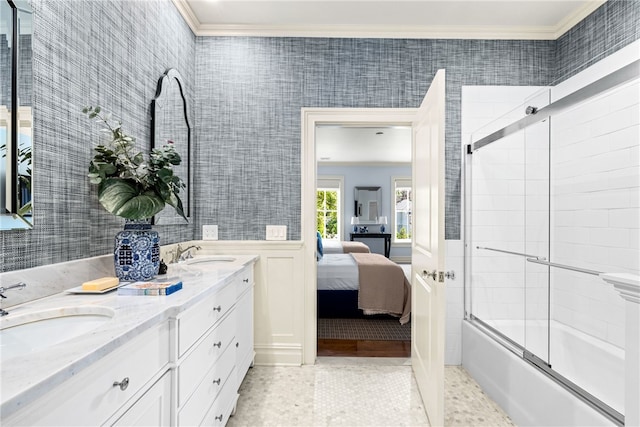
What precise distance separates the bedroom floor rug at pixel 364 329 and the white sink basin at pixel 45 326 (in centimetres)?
245

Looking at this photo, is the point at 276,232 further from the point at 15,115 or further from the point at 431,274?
the point at 15,115

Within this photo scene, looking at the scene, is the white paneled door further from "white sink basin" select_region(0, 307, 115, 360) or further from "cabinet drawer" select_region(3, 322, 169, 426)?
"white sink basin" select_region(0, 307, 115, 360)

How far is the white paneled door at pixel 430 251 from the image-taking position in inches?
70.9

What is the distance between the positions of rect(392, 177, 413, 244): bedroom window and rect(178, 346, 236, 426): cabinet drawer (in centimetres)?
707

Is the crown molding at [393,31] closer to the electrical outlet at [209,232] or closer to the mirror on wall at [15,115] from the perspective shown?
the electrical outlet at [209,232]

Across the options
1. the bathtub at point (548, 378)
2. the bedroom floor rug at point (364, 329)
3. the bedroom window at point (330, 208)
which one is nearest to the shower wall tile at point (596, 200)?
the bathtub at point (548, 378)

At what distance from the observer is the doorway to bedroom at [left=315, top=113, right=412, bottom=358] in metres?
3.14

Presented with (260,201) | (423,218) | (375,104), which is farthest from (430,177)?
(260,201)

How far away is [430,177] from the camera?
2.01 meters

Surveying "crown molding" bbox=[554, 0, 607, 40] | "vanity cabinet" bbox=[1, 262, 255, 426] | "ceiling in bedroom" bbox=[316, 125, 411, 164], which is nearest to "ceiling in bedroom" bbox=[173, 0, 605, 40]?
"crown molding" bbox=[554, 0, 607, 40]

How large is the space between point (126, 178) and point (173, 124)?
0.98 m

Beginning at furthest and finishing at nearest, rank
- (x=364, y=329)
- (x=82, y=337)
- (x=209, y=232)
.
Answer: (x=364, y=329) → (x=209, y=232) → (x=82, y=337)

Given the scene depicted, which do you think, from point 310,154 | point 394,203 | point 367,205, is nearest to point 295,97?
point 310,154

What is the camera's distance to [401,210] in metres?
8.58
